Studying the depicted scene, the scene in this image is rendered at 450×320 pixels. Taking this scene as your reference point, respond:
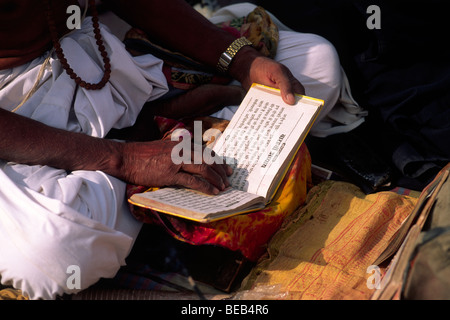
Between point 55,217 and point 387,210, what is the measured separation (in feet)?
3.90

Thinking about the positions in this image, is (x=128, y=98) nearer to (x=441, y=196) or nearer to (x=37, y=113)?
(x=37, y=113)

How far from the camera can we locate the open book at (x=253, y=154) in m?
1.51

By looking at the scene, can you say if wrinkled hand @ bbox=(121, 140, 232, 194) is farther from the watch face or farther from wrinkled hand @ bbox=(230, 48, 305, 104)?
the watch face

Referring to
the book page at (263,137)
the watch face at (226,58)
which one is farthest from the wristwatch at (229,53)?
the book page at (263,137)

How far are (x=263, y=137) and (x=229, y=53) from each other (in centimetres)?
55

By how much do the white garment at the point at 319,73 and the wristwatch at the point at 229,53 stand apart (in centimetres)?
18

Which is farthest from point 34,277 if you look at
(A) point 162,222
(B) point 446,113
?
(B) point 446,113

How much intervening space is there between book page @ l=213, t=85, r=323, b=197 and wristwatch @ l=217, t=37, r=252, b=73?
1.01 ft

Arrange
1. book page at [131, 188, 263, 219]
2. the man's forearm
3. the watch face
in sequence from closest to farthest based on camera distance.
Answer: book page at [131, 188, 263, 219] → the man's forearm → the watch face

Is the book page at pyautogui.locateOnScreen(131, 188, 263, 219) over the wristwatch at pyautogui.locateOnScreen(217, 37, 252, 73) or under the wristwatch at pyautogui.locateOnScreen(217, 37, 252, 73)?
under

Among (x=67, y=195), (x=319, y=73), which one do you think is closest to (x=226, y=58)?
(x=319, y=73)

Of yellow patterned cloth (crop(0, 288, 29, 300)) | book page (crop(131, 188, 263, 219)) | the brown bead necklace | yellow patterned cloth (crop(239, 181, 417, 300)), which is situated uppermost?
the brown bead necklace

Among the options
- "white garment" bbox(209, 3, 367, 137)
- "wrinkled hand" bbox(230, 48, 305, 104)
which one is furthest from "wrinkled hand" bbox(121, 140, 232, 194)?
"white garment" bbox(209, 3, 367, 137)

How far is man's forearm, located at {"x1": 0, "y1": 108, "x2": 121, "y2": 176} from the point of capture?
158 centimetres
